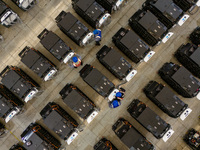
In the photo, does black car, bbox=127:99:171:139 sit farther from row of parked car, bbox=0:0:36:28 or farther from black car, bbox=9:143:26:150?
row of parked car, bbox=0:0:36:28

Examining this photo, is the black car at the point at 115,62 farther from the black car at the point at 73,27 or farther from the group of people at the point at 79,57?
the black car at the point at 73,27

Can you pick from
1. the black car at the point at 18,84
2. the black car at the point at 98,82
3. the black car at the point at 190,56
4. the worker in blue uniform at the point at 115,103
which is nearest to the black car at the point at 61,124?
the black car at the point at 18,84

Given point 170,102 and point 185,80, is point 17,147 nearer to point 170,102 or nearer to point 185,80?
point 170,102

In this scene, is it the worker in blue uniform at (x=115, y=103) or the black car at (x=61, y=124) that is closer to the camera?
the black car at (x=61, y=124)

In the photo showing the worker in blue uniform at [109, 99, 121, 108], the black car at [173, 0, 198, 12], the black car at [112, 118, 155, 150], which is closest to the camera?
the black car at [112, 118, 155, 150]

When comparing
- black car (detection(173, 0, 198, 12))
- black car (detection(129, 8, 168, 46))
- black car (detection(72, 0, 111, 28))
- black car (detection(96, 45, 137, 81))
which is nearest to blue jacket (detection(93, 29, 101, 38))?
black car (detection(72, 0, 111, 28))
